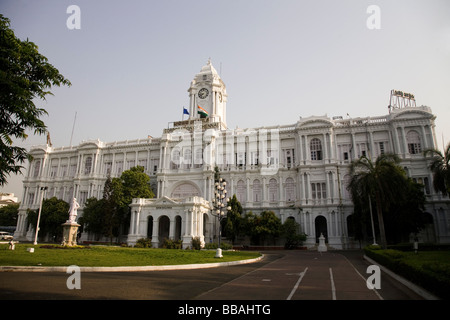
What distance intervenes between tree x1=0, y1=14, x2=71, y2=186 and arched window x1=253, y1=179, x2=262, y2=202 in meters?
37.4

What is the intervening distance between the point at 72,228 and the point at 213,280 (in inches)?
879

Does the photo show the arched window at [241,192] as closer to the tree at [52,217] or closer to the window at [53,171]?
the tree at [52,217]

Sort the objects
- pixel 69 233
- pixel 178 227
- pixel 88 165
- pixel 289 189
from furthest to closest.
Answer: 1. pixel 88 165
2. pixel 289 189
3. pixel 178 227
4. pixel 69 233

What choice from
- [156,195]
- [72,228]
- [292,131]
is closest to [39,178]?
[156,195]

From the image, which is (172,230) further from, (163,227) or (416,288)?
(416,288)

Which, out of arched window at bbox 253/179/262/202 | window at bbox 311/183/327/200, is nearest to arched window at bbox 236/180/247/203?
arched window at bbox 253/179/262/202

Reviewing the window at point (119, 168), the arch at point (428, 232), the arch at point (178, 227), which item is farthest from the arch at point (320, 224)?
the window at point (119, 168)

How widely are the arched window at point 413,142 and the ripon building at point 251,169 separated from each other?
13 cm

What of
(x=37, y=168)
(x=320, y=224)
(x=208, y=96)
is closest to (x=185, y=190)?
(x=208, y=96)

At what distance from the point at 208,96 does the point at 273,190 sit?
86.4ft

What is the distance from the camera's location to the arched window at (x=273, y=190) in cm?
4883

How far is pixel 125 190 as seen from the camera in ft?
154

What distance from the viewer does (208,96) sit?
209 ft
